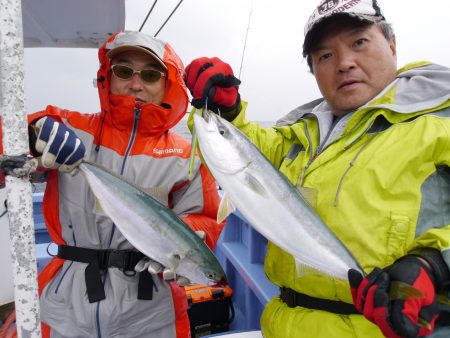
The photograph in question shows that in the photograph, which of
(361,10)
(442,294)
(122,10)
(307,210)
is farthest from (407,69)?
(122,10)

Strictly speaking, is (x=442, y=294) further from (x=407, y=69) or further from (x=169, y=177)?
(x=169, y=177)

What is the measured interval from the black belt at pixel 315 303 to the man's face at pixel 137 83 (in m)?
1.73

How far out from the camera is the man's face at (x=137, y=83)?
2551 mm

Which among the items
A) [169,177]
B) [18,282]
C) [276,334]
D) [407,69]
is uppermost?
[407,69]

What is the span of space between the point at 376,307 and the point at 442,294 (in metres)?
0.37

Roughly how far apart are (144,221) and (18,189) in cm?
68

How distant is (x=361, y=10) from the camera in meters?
1.94

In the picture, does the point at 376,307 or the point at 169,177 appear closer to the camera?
the point at 376,307

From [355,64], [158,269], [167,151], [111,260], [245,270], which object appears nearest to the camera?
[355,64]

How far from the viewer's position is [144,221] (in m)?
1.96

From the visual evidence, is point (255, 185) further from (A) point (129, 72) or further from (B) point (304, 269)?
(A) point (129, 72)

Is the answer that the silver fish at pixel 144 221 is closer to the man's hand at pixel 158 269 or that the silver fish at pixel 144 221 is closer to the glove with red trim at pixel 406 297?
the man's hand at pixel 158 269

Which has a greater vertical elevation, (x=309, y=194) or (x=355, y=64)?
(x=355, y=64)

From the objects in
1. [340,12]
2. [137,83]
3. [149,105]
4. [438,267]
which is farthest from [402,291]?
[137,83]
